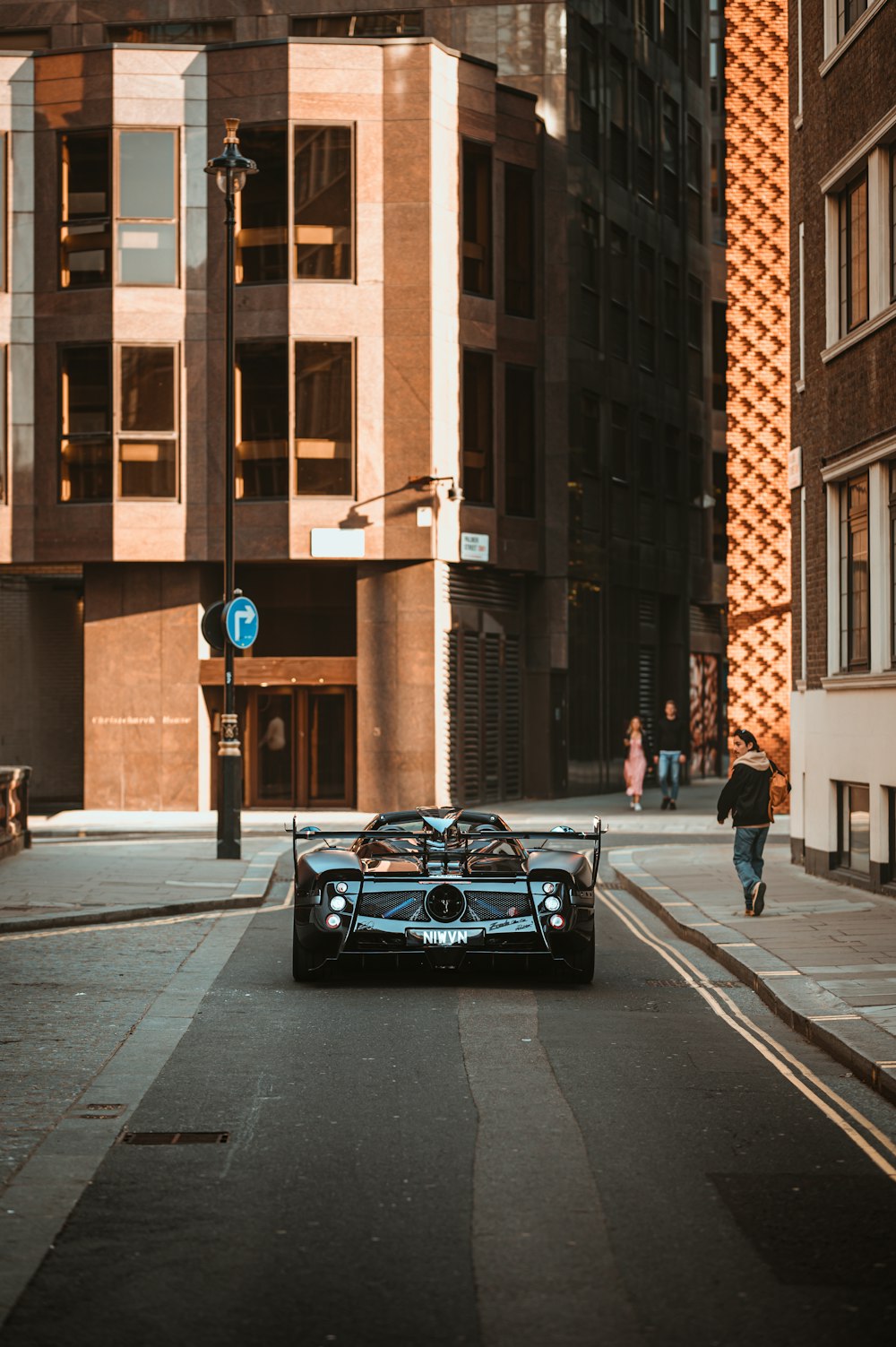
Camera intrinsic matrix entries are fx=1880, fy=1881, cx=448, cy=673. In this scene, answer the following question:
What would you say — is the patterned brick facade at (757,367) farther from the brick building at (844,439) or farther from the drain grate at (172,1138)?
the drain grate at (172,1138)

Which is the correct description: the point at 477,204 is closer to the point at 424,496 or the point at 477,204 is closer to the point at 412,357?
the point at 412,357

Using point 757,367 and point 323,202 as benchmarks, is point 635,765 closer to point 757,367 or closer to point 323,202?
point 757,367

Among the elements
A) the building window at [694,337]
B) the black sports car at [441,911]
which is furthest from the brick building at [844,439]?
the building window at [694,337]

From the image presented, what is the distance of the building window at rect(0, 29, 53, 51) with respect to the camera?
37688 mm

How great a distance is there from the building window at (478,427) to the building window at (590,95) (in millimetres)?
6551

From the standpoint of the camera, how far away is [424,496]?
1265 inches

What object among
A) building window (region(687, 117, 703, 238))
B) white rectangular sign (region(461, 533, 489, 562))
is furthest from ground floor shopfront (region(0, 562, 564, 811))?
building window (region(687, 117, 703, 238))

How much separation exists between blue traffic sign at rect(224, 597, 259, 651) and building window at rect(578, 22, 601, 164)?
18.9 meters

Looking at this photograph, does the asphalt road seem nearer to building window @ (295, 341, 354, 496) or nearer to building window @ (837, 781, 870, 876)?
building window @ (837, 781, 870, 876)

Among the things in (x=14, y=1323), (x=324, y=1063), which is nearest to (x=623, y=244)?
(x=324, y=1063)

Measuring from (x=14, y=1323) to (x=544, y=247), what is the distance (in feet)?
107

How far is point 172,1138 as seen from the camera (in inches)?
287

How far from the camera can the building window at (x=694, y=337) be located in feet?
149

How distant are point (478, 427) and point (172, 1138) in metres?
27.3
